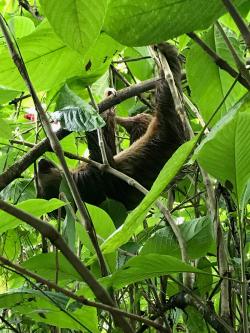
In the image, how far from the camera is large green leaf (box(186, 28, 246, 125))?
3.99ft

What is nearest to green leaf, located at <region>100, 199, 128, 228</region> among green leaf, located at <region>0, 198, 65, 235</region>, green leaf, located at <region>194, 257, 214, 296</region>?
green leaf, located at <region>194, 257, 214, 296</region>

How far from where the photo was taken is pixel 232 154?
3.35ft

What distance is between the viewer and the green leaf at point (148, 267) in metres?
1.06

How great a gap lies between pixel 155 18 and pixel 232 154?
37 cm

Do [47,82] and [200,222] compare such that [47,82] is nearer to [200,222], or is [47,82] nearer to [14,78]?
[14,78]

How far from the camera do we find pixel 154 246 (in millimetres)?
1644

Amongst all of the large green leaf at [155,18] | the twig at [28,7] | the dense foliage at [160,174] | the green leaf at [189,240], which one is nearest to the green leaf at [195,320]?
the dense foliage at [160,174]

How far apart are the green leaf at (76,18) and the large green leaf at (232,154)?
0.26 meters

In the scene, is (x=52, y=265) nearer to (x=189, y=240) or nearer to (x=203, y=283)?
(x=189, y=240)

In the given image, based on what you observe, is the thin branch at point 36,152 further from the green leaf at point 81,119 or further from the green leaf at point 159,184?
the green leaf at point 159,184

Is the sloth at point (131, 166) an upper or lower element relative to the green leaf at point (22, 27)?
lower

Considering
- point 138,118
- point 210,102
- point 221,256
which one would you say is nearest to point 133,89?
point 210,102

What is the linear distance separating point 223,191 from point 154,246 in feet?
0.91

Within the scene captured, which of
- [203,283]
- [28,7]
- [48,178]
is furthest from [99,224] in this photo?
[48,178]
